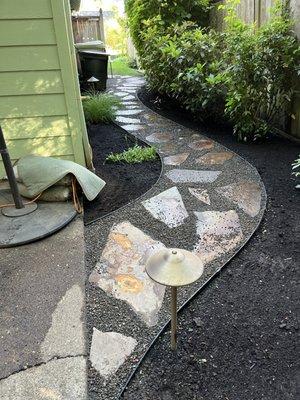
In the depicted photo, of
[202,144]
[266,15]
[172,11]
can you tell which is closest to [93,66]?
[172,11]

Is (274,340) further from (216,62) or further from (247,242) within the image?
(216,62)

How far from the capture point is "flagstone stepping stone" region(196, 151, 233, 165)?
3262 millimetres

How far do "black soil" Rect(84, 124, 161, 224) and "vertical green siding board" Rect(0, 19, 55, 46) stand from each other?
1.17m

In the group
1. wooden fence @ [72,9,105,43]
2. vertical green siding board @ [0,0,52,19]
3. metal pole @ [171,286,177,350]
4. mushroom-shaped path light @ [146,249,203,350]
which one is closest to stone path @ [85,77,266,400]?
metal pole @ [171,286,177,350]

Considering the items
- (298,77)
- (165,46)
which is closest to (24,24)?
(298,77)

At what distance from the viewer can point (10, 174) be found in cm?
230

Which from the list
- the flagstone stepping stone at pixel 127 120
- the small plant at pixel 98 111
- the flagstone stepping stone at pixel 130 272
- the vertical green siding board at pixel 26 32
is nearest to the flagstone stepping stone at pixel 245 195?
the flagstone stepping stone at pixel 130 272

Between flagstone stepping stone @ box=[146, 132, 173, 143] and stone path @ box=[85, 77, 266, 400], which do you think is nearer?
stone path @ box=[85, 77, 266, 400]

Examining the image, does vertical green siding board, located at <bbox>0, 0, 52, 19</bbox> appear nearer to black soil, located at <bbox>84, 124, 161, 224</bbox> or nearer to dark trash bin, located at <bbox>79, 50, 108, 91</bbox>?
black soil, located at <bbox>84, 124, 161, 224</bbox>

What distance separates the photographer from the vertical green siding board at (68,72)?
8.19 ft

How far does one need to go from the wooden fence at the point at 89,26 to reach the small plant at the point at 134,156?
25.7 feet

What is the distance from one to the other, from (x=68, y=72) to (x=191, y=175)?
4.33 ft

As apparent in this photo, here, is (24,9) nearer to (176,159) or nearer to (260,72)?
(176,159)

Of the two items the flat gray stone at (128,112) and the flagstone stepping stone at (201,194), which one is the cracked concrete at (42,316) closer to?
the flagstone stepping stone at (201,194)
